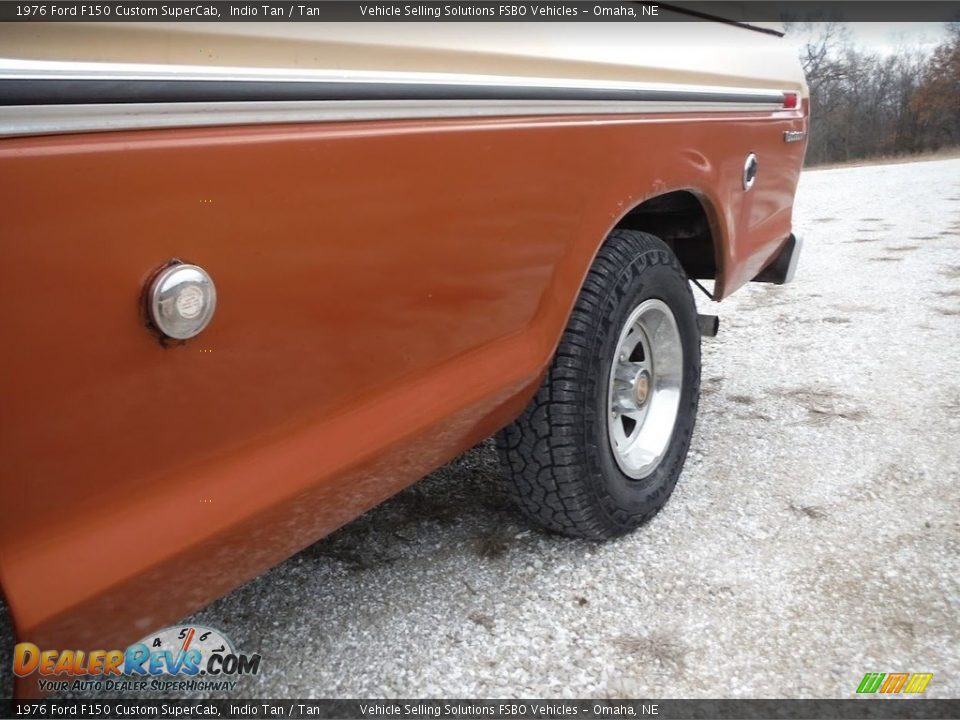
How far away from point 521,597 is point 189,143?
4.48 feet

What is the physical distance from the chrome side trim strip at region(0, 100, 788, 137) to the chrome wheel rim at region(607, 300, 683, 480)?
0.84 metres

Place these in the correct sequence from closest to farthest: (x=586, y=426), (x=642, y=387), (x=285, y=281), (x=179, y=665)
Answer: (x=285, y=281) → (x=179, y=665) → (x=586, y=426) → (x=642, y=387)

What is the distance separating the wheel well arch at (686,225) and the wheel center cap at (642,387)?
0.44 metres

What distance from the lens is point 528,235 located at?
1.61 m

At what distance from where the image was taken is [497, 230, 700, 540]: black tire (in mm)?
1872

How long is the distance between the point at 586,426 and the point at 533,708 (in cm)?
64

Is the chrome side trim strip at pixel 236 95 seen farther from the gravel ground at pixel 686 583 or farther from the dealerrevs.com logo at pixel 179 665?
the gravel ground at pixel 686 583

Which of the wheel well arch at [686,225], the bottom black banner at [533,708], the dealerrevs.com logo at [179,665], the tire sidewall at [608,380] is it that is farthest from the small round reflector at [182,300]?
the wheel well arch at [686,225]

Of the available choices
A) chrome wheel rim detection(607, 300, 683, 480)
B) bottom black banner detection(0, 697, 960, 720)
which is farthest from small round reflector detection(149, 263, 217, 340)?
chrome wheel rim detection(607, 300, 683, 480)

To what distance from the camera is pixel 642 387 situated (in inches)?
89.9

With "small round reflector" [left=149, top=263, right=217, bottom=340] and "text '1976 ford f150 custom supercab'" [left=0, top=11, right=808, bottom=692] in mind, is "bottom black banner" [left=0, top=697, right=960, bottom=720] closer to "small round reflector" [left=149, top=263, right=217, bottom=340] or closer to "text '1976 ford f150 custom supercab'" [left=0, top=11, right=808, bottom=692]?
"text '1976 ford f150 custom supercab'" [left=0, top=11, right=808, bottom=692]

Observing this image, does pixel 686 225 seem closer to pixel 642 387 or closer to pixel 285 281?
pixel 642 387

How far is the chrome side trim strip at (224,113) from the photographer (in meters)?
0.88

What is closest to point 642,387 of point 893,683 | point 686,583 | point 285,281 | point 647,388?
point 647,388
